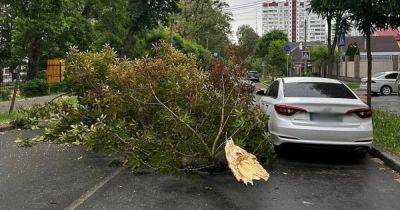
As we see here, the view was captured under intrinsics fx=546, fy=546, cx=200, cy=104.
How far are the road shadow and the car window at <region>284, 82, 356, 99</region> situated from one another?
988 millimetres

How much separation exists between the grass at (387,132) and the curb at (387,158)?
0.17 metres

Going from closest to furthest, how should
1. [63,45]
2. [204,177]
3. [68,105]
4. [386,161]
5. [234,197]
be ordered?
[234,197], [204,177], [386,161], [68,105], [63,45]

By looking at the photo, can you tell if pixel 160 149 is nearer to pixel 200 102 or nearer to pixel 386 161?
pixel 200 102

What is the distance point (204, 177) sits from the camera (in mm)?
8281

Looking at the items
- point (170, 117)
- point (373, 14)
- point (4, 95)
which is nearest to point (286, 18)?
point (4, 95)

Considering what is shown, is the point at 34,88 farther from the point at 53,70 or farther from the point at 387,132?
the point at 387,132

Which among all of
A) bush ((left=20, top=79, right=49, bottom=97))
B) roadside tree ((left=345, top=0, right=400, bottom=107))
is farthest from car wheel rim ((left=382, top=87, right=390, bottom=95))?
bush ((left=20, top=79, right=49, bottom=97))

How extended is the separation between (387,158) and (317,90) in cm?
175

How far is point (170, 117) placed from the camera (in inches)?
339

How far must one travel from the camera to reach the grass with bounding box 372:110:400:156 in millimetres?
10611

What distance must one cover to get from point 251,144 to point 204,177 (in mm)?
1014

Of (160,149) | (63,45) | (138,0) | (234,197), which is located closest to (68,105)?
(160,149)

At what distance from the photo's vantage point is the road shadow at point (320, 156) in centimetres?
987

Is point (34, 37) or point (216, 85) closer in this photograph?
point (216, 85)
